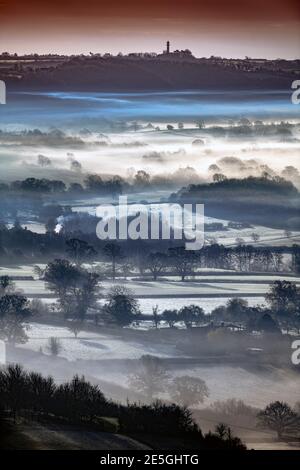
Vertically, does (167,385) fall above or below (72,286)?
below

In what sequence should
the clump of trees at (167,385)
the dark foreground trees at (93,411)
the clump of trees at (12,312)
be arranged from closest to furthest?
the dark foreground trees at (93,411)
the clump of trees at (167,385)
the clump of trees at (12,312)

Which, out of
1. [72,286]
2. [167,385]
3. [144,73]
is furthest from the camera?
[144,73]

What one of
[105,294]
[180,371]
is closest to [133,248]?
[105,294]

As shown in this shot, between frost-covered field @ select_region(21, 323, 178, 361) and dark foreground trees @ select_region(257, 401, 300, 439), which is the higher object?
frost-covered field @ select_region(21, 323, 178, 361)

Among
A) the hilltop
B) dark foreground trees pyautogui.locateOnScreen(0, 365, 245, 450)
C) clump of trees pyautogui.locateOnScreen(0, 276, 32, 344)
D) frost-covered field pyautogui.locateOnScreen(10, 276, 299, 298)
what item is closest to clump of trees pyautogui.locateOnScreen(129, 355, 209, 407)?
dark foreground trees pyautogui.locateOnScreen(0, 365, 245, 450)

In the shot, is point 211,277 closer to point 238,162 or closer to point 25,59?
point 238,162

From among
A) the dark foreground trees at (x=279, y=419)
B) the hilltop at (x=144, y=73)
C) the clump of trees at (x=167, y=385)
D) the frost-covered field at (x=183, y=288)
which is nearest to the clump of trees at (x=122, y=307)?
the frost-covered field at (x=183, y=288)

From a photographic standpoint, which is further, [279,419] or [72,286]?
[72,286]

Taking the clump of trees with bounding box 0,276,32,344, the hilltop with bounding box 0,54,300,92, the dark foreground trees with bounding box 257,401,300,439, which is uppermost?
the hilltop with bounding box 0,54,300,92

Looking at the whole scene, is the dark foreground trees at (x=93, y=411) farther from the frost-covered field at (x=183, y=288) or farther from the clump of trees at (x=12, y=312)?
the frost-covered field at (x=183, y=288)

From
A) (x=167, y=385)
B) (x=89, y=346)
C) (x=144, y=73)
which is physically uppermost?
(x=144, y=73)

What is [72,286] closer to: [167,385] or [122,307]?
[122,307]

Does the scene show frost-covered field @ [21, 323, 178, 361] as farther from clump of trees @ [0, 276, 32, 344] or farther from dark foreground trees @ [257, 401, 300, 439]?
dark foreground trees @ [257, 401, 300, 439]

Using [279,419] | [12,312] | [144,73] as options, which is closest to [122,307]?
[12,312]
